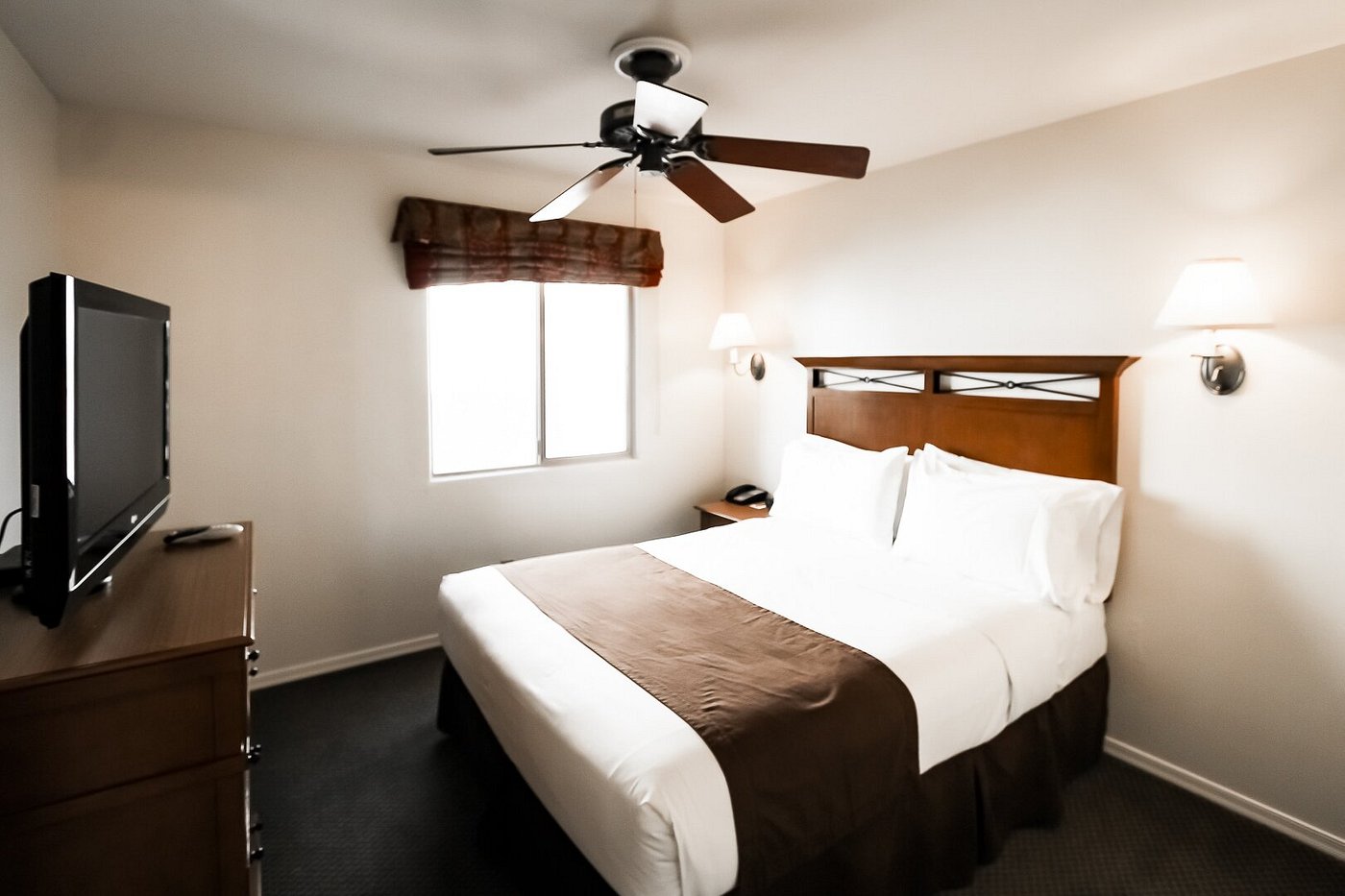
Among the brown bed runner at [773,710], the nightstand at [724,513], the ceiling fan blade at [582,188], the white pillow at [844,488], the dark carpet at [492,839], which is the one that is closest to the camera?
the brown bed runner at [773,710]

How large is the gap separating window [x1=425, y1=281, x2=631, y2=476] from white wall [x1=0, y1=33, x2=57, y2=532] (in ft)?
4.88

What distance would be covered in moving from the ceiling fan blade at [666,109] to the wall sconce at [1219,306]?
5.48 feet

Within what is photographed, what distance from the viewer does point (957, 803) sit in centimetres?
205

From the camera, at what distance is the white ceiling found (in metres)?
1.94

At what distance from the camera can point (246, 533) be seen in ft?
6.74

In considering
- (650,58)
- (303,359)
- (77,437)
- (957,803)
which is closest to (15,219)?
(303,359)

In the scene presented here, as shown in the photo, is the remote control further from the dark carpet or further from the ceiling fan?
the ceiling fan

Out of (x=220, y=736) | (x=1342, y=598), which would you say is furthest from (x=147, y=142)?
(x=1342, y=598)

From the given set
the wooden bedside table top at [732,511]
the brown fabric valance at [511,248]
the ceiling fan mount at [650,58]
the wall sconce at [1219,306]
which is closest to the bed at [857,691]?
the wall sconce at [1219,306]

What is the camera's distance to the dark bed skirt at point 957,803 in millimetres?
1805

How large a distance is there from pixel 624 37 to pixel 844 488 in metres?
2.07

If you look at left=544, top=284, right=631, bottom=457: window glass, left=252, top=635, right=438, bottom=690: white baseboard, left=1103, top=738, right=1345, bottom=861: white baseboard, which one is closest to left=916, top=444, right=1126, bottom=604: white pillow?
left=1103, top=738, right=1345, bottom=861: white baseboard

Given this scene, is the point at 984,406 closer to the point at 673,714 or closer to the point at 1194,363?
the point at 1194,363

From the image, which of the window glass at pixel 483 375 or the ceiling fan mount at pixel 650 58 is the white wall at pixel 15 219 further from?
the ceiling fan mount at pixel 650 58
